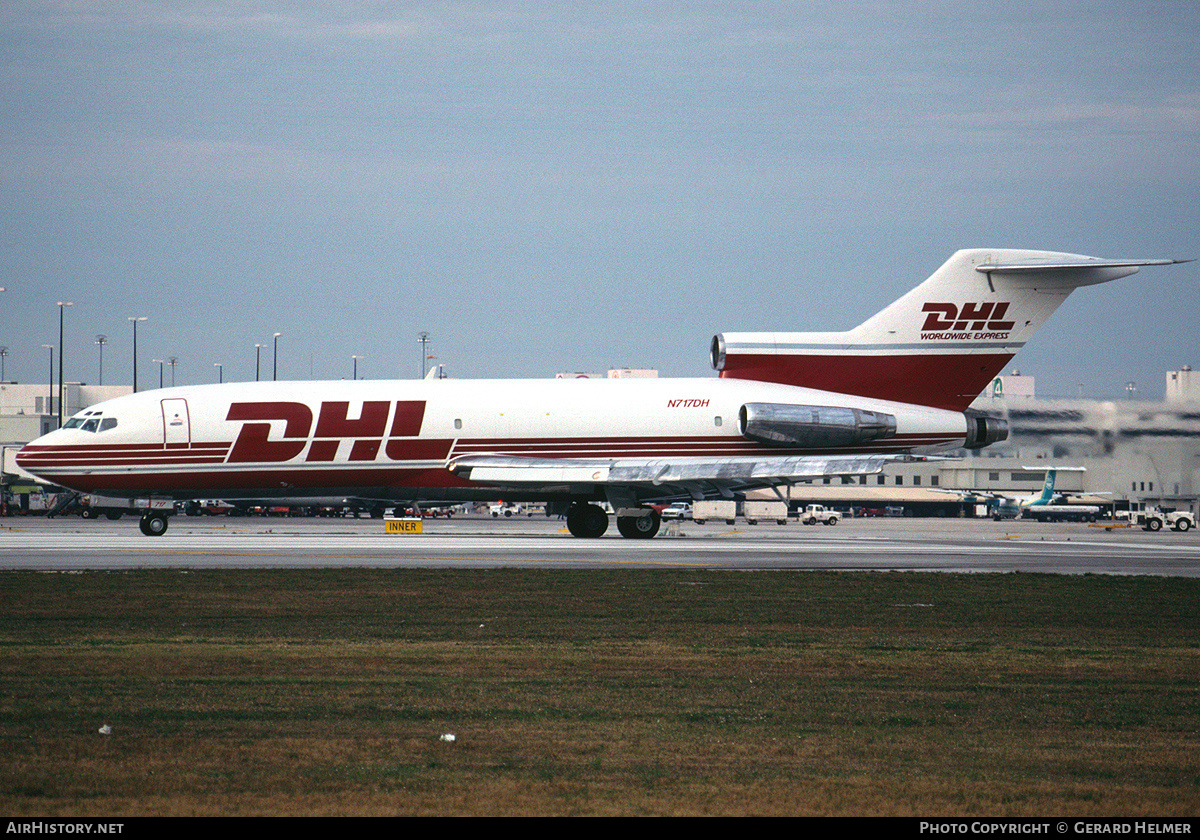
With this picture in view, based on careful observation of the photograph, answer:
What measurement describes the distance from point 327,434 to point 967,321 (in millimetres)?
22922

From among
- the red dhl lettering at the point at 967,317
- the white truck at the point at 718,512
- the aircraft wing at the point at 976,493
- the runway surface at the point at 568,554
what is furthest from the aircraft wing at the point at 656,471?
the aircraft wing at the point at 976,493

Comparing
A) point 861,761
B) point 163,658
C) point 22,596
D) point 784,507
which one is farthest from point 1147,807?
point 784,507

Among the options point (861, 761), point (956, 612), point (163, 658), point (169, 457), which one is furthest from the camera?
point (169, 457)

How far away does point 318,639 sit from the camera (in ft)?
52.6

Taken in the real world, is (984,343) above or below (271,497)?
above

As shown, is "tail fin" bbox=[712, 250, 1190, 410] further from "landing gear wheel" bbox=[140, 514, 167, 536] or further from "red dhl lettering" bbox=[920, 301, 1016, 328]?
"landing gear wheel" bbox=[140, 514, 167, 536]

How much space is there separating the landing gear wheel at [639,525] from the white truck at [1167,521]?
42.0m

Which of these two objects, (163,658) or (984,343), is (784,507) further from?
(163,658)

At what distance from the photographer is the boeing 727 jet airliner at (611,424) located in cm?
4159

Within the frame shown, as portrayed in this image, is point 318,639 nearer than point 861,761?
No

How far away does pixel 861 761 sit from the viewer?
9461mm

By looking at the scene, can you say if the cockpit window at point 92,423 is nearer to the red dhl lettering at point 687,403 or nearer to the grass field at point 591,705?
the red dhl lettering at point 687,403

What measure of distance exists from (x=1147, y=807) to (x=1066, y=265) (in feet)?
124

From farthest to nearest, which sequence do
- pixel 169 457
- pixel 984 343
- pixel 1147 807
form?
pixel 984 343, pixel 169 457, pixel 1147 807
